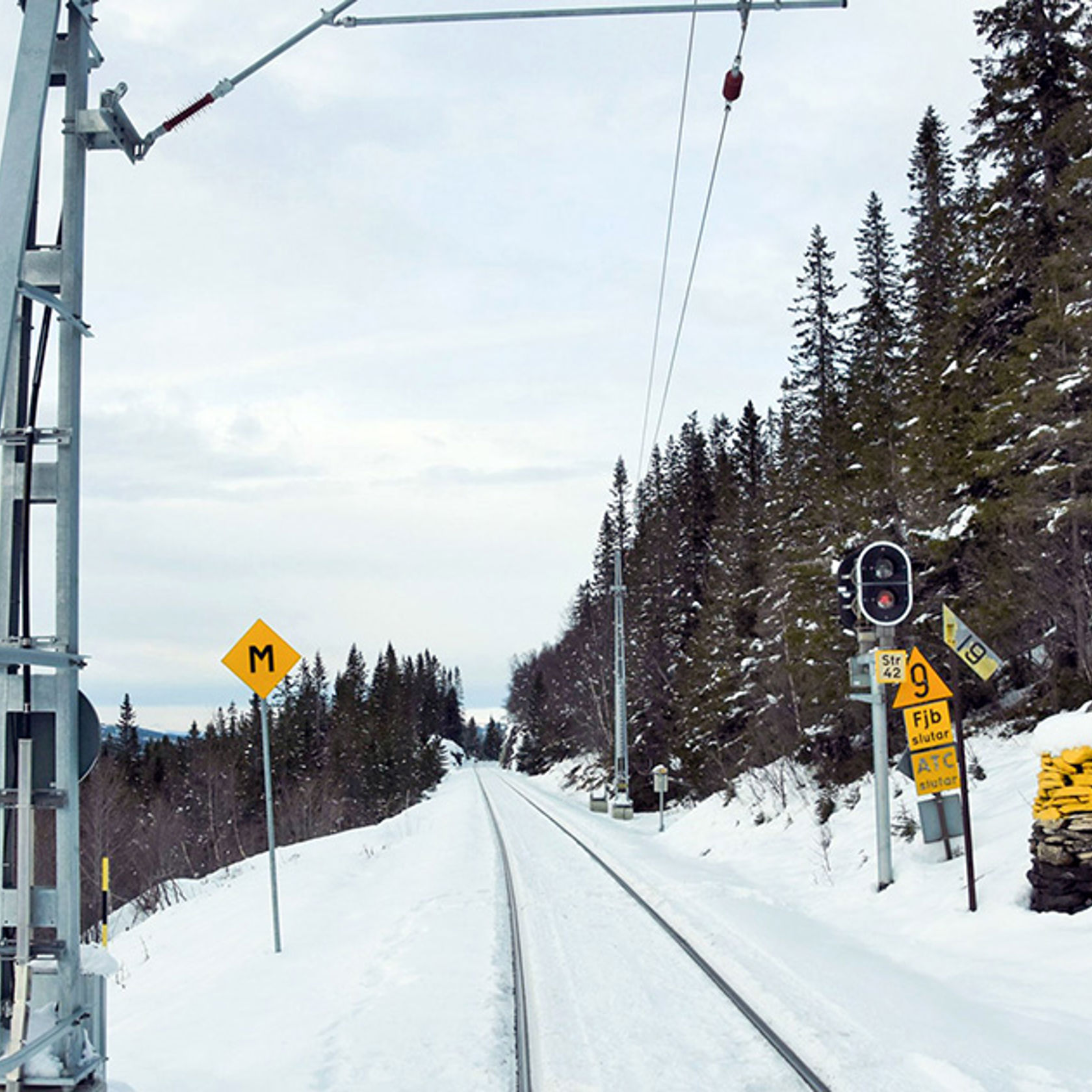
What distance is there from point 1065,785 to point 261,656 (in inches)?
321

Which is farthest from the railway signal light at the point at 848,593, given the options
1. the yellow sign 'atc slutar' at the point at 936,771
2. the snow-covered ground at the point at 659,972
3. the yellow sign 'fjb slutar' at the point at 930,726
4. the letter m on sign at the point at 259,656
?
the letter m on sign at the point at 259,656

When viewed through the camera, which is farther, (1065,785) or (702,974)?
(1065,785)

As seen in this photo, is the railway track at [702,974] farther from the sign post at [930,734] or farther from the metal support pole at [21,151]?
the metal support pole at [21,151]

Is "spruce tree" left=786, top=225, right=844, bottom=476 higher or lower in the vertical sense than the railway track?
higher

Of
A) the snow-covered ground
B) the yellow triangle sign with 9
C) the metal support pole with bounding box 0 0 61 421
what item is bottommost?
the snow-covered ground

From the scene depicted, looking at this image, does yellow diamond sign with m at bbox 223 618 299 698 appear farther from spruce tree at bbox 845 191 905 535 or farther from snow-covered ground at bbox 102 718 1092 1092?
spruce tree at bbox 845 191 905 535

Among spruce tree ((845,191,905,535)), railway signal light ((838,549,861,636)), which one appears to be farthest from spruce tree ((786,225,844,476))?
railway signal light ((838,549,861,636))

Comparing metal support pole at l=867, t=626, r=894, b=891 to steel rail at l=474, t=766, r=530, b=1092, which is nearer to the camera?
steel rail at l=474, t=766, r=530, b=1092

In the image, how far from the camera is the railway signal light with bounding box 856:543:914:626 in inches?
474

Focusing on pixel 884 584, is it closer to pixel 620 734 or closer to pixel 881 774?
pixel 881 774

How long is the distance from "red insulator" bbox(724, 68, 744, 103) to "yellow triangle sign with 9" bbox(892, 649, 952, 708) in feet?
24.7

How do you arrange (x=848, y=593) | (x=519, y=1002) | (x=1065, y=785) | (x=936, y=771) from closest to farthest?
(x=519, y=1002) < (x=1065, y=785) < (x=936, y=771) < (x=848, y=593)

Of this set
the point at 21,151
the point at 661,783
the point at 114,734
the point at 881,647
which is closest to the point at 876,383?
the point at 661,783

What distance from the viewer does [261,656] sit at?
10898 mm
